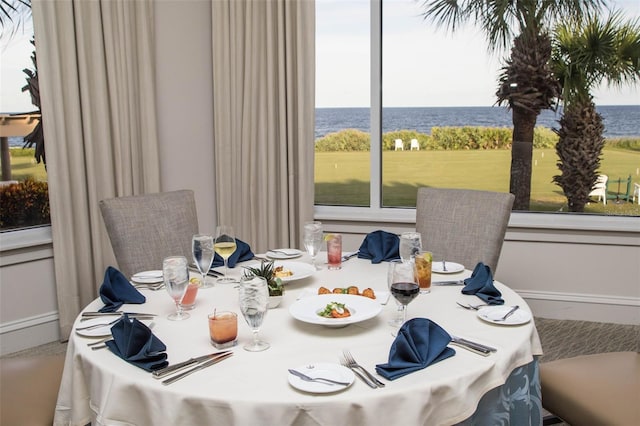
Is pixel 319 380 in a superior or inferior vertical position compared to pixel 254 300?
inferior

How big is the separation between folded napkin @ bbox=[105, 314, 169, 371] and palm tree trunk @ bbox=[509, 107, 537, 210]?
3.01 metres

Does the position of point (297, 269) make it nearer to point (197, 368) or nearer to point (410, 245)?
point (410, 245)

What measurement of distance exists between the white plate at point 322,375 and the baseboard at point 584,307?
2.78 m

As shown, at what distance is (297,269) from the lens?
2.10 m

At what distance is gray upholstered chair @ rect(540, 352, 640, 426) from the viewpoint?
1.69 m

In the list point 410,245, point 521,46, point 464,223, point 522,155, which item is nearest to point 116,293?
point 410,245

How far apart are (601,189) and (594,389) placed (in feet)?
7.56

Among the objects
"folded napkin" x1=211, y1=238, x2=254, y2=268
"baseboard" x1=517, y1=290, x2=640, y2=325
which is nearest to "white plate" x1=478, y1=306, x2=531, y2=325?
"folded napkin" x1=211, y1=238, x2=254, y2=268

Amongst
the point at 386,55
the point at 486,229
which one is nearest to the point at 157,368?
the point at 486,229

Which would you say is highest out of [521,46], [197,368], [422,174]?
[521,46]

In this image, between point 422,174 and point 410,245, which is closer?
point 410,245

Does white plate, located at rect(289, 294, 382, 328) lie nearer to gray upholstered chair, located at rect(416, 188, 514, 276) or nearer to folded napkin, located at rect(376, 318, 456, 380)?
folded napkin, located at rect(376, 318, 456, 380)

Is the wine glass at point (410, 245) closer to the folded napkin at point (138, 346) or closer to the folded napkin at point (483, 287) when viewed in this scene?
the folded napkin at point (483, 287)

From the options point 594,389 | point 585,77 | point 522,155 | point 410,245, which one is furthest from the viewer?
point 522,155
